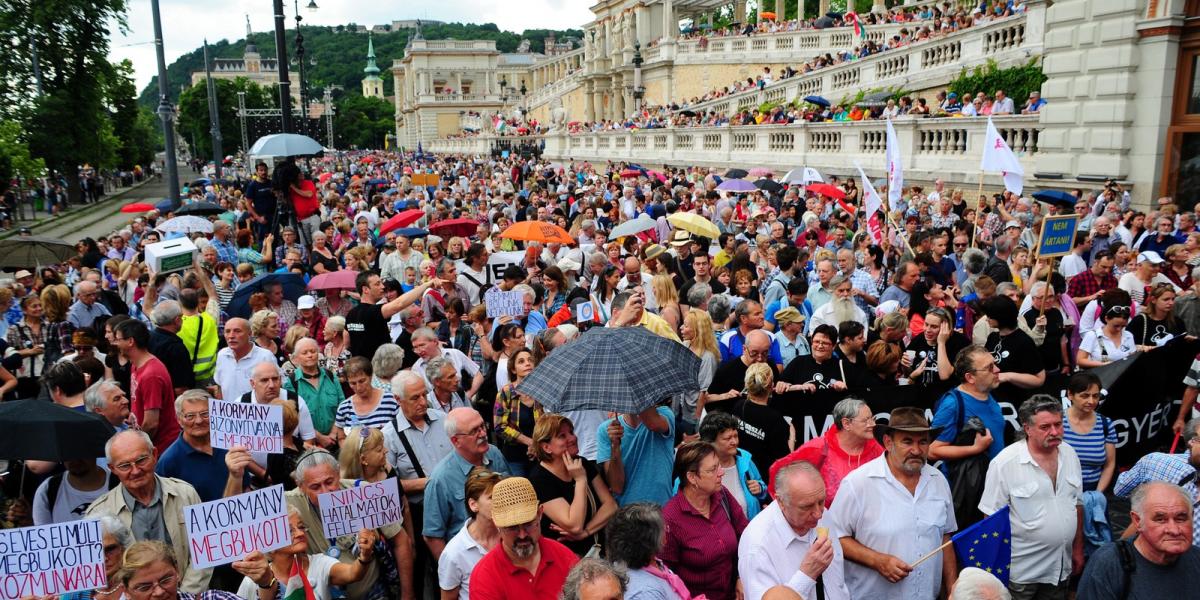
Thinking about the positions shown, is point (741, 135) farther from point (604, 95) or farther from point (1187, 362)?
point (604, 95)

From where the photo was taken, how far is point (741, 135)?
88.1 feet

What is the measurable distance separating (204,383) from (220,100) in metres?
84.0

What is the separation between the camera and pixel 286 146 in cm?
1250

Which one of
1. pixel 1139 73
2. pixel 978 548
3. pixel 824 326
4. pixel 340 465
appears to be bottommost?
pixel 978 548

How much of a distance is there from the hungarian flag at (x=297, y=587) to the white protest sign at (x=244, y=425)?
1052mm

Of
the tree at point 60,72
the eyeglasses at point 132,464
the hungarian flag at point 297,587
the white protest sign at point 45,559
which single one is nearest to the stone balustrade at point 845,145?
the hungarian flag at point 297,587

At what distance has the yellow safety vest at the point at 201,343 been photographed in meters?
7.37

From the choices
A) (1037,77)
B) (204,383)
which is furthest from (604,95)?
(204,383)

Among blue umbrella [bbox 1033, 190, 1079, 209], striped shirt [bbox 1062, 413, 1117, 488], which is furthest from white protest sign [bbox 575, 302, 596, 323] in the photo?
blue umbrella [bbox 1033, 190, 1079, 209]

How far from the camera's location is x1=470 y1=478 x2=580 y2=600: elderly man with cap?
367 cm

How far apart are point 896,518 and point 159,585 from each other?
10.9ft

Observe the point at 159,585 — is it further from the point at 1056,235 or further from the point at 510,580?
the point at 1056,235

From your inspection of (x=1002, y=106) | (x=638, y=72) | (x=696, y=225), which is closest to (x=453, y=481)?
(x=696, y=225)

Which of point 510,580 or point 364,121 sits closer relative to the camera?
point 510,580
